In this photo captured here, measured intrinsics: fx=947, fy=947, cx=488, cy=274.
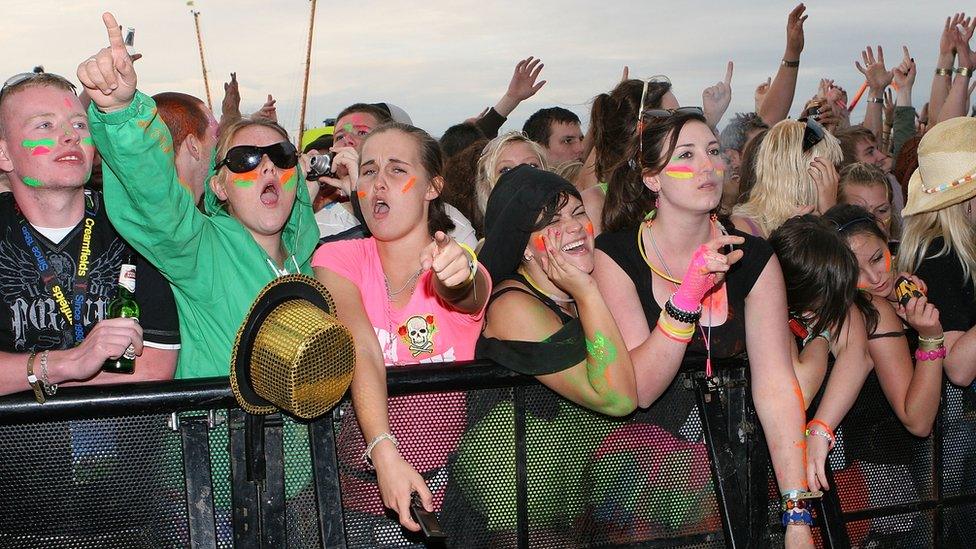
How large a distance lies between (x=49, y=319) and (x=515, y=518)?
186 cm

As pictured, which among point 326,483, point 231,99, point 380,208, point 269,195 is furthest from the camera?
point 231,99

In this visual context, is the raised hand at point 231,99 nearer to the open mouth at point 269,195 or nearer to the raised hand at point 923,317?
the open mouth at point 269,195

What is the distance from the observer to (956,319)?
4.67 metres

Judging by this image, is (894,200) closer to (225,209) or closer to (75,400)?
(225,209)

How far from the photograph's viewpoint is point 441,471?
329 centimetres

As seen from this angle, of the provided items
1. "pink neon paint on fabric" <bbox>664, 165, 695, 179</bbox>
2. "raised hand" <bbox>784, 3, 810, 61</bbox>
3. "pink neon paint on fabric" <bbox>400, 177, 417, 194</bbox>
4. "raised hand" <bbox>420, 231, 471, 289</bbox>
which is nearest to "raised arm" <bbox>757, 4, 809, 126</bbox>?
"raised hand" <bbox>784, 3, 810, 61</bbox>

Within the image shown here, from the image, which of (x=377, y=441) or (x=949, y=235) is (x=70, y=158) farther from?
(x=949, y=235)

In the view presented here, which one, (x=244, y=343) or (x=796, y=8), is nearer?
(x=244, y=343)

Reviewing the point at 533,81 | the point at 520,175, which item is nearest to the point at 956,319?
the point at 520,175

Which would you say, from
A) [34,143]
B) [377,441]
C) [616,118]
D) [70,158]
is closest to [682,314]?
[377,441]

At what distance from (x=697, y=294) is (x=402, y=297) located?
46.5 inches

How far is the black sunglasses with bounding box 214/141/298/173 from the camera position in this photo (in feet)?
12.9

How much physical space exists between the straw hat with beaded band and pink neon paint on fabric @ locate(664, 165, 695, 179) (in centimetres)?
A: 176

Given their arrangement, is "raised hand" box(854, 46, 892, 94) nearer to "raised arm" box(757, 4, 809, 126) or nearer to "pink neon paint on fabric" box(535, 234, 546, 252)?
"raised arm" box(757, 4, 809, 126)
